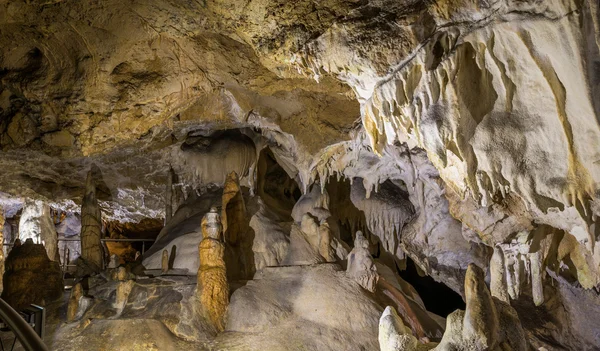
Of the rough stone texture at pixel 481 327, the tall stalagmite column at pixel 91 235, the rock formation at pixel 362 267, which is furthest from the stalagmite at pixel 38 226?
the rough stone texture at pixel 481 327

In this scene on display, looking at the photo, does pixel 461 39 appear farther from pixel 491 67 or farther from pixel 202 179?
pixel 202 179

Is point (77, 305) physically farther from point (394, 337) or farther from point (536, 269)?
point (536, 269)

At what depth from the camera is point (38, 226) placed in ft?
41.9

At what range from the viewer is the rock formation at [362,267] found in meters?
7.70

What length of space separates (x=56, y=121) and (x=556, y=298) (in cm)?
909

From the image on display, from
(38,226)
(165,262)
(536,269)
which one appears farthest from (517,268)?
(38,226)

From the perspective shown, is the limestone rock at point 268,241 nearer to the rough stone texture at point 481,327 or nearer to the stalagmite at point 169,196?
the stalagmite at point 169,196

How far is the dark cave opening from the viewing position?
1320cm

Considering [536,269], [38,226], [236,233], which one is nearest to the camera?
[536,269]

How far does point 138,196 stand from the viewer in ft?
44.7

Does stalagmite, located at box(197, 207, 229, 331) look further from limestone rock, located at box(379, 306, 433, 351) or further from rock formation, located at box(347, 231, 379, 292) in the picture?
limestone rock, located at box(379, 306, 433, 351)

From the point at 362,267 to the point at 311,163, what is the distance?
3264mm

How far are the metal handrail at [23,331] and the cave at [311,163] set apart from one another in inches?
0.7

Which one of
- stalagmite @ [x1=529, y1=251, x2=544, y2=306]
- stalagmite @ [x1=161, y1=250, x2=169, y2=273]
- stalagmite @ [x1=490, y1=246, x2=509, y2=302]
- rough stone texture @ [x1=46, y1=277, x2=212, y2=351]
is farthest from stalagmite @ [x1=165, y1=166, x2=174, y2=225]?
stalagmite @ [x1=529, y1=251, x2=544, y2=306]
